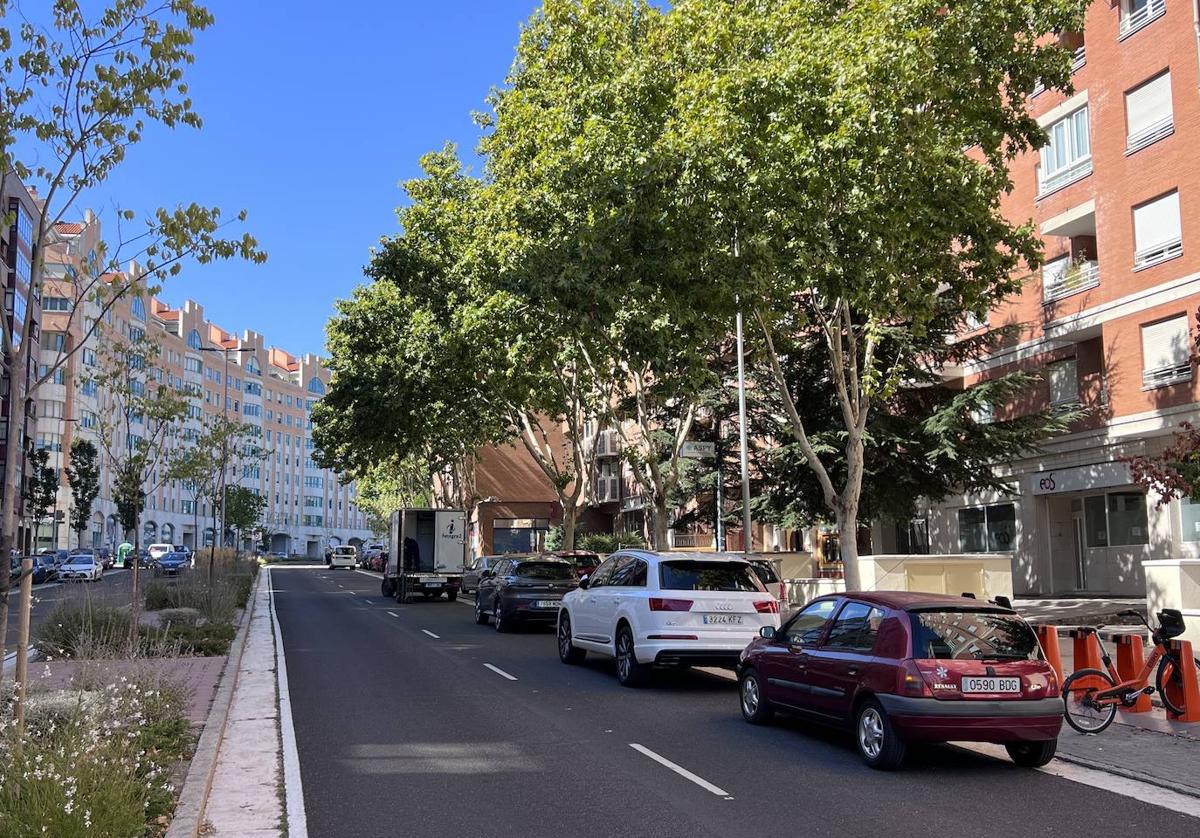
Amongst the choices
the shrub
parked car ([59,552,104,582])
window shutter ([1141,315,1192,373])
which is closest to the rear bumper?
the shrub

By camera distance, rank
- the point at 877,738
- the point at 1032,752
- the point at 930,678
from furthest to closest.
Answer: the point at 1032,752 < the point at 877,738 < the point at 930,678

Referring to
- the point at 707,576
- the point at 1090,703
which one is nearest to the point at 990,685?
the point at 1090,703

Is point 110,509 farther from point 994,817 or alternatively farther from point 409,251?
point 994,817

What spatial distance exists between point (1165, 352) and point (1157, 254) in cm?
243

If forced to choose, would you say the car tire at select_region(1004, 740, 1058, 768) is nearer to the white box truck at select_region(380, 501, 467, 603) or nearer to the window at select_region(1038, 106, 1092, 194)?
the window at select_region(1038, 106, 1092, 194)

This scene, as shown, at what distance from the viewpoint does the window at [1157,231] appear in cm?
2539

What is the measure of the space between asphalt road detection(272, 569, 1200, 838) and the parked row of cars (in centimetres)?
34

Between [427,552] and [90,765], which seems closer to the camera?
[90,765]

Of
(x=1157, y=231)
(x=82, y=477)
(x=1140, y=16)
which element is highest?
(x=1140, y=16)

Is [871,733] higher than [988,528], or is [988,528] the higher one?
[988,528]

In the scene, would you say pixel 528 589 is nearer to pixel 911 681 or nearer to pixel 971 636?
pixel 971 636

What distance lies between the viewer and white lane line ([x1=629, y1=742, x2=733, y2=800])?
784 cm

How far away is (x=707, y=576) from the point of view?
13.8m

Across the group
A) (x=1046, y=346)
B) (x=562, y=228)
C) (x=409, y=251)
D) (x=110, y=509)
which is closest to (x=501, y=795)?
(x=562, y=228)
